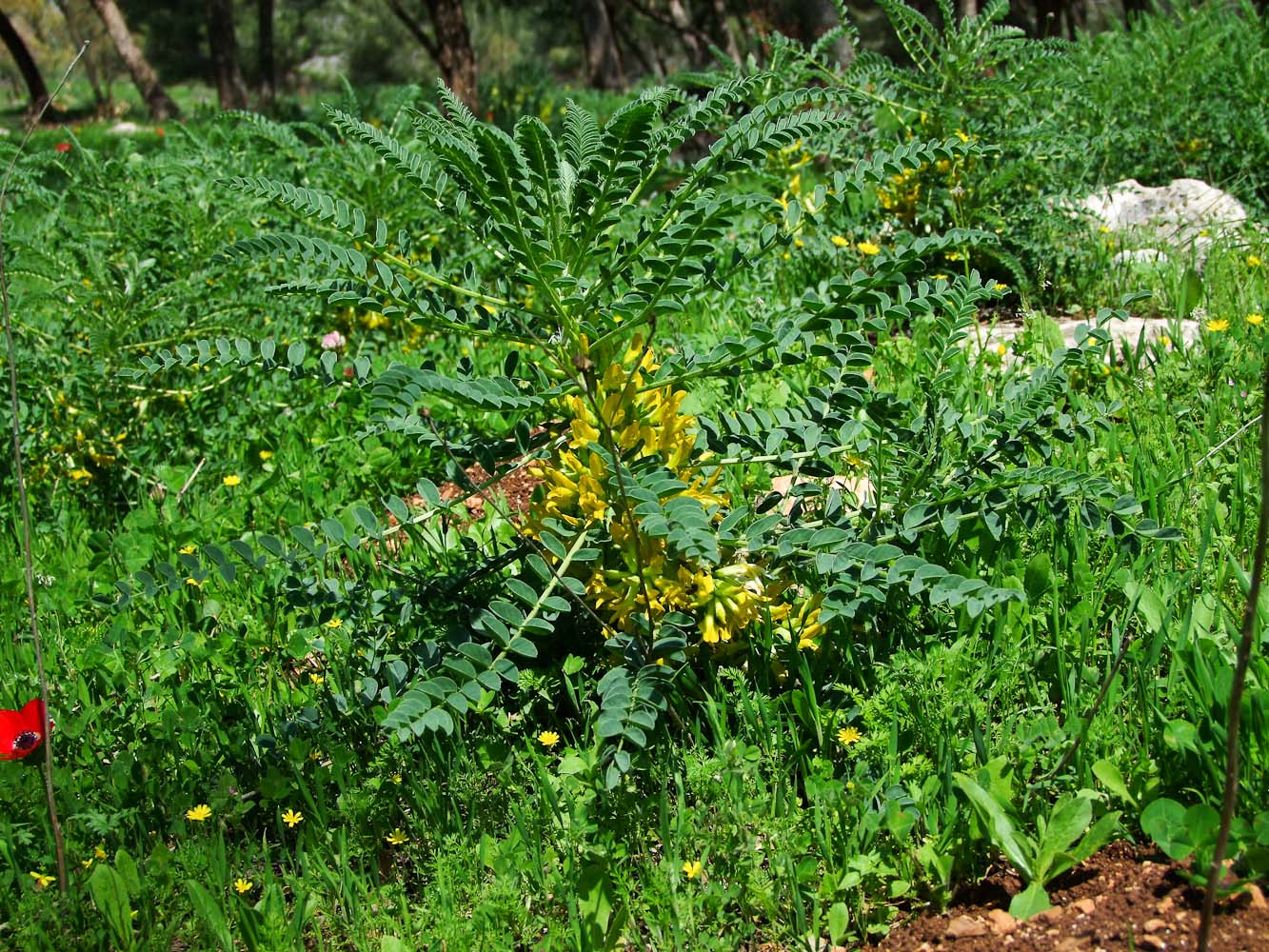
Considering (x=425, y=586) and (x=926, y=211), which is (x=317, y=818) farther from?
(x=926, y=211)

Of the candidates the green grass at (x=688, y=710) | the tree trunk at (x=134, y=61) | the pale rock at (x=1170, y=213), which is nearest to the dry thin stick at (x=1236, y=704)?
the green grass at (x=688, y=710)

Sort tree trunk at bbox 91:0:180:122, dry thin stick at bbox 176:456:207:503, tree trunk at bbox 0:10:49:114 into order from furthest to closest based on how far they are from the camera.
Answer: tree trunk at bbox 0:10:49:114 → tree trunk at bbox 91:0:180:122 → dry thin stick at bbox 176:456:207:503

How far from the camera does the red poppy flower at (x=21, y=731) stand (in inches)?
95.0

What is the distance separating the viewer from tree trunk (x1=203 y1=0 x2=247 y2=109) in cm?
1786

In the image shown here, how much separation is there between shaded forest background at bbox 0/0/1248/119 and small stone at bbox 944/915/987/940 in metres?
3.63

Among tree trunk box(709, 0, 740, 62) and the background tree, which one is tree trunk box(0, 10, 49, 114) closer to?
the background tree

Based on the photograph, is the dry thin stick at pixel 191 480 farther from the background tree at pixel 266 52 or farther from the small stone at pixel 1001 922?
the background tree at pixel 266 52

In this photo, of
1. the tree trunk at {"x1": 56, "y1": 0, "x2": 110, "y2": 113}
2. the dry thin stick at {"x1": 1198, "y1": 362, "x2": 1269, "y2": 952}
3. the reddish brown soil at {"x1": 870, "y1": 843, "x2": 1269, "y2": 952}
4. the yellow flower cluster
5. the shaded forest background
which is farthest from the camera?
the tree trunk at {"x1": 56, "y1": 0, "x2": 110, "y2": 113}

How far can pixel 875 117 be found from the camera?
536cm

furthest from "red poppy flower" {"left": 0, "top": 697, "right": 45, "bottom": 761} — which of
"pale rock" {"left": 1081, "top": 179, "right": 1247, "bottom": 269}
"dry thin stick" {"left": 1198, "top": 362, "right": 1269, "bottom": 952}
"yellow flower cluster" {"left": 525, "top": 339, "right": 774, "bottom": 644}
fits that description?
"pale rock" {"left": 1081, "top": 179, "right": 1247, "bottom": 269}

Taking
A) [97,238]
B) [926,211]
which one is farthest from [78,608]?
[926,211]

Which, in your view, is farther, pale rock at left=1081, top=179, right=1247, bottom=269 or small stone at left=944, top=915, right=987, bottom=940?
pale rock at left=1081, top=179, right=1247, bottom=269

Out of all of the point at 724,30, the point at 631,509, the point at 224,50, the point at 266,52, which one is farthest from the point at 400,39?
the point at 631,509

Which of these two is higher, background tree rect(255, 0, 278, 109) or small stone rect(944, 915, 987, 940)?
background tree rect(255, 0, 278, 109)
